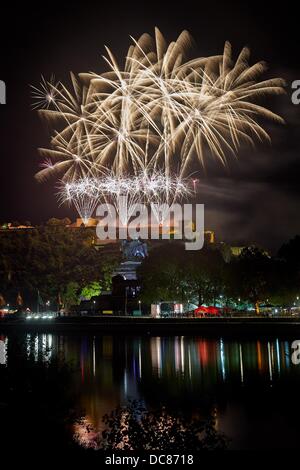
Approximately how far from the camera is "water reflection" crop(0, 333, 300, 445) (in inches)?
975

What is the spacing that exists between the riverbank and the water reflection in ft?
12.3

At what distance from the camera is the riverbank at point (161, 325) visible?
54.5 m

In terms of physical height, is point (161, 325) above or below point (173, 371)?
above

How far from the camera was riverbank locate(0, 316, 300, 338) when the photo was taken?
179 feet

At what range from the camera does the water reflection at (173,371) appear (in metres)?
24.8

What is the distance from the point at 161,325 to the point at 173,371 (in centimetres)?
2519

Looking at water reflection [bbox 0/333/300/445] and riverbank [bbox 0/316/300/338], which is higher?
riverbank [bbox 0/316/300/338]

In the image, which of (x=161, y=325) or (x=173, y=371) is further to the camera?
(x=161, y=325)

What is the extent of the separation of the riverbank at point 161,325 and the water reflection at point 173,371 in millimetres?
3750

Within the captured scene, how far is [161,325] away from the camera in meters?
59.7

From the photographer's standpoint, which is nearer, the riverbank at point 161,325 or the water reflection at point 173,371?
the water reflection at point 173,371

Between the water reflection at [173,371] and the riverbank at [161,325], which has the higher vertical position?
the riverbank at [161,325]

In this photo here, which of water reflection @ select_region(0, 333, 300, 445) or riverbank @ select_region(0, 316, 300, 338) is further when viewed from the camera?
riverbank @ select_region(0, 316, 300, 338)

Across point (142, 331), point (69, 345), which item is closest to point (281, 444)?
point (69, 345)
